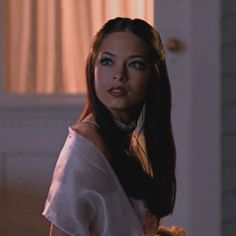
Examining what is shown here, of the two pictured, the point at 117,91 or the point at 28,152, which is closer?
the point at 117,91

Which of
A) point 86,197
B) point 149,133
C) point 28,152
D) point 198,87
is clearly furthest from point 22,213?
point 86,197

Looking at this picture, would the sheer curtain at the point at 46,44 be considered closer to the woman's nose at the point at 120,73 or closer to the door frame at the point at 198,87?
the door frame at the point at 198,87

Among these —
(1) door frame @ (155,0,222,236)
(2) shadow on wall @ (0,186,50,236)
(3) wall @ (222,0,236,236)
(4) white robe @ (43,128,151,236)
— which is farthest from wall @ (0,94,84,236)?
(4) white robe @ (43,128,151,236)

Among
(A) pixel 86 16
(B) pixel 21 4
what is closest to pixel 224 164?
(A) pixel 86 16

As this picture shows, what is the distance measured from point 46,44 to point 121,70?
7.08 feet

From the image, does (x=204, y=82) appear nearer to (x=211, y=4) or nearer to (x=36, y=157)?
(x=211, y=4)

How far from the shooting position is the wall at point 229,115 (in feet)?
10.4

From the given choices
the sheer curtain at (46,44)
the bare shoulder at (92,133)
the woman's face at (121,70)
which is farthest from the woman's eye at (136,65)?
the sheer curtain at (46,44)

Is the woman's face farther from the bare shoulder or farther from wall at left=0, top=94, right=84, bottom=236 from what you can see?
wall at left=0, top=94, right=84, bottom=236

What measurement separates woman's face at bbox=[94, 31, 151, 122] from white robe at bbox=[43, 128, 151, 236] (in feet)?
0.29

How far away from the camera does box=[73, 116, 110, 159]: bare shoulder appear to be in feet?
3.83

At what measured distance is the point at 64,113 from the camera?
3.23m

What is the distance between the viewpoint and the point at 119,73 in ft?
3.88

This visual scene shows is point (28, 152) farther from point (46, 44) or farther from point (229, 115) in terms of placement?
point (229, 115)
